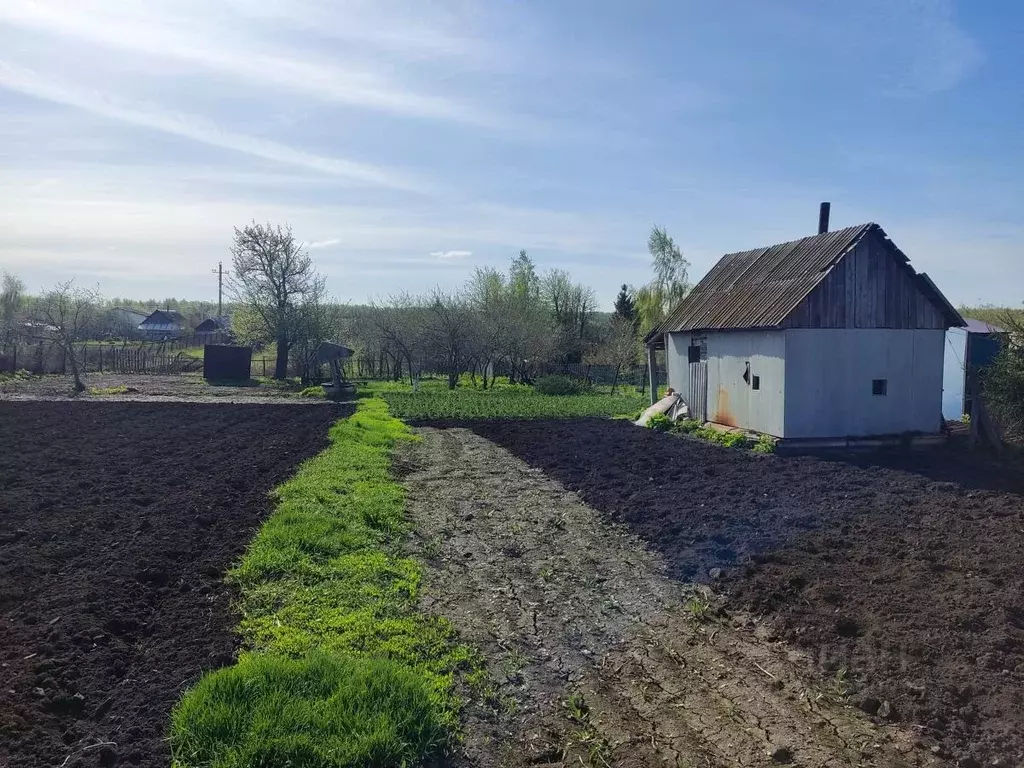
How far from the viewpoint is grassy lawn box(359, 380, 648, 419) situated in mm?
25625

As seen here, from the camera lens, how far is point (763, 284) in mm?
19375

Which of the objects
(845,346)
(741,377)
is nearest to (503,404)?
(741,377)

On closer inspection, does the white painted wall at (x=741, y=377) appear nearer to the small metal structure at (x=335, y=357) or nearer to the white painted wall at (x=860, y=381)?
the white painted wall at (x=860, y=381)

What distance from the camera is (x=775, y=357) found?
16.9 meters

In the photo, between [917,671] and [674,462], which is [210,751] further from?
[674,462]

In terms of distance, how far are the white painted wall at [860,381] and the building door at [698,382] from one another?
152 inches

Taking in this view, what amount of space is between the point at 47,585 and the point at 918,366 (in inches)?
671

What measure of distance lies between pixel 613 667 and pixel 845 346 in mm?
13088

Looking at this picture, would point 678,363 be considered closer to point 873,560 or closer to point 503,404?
point 503,404

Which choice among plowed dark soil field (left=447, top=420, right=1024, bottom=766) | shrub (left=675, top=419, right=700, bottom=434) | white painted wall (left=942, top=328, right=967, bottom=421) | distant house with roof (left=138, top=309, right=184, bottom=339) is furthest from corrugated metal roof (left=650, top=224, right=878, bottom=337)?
distant house with roof (left=138, top=309, right=184, bottom=339)

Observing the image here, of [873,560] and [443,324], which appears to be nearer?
[873,560]

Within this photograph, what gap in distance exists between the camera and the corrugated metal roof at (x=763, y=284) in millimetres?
17094

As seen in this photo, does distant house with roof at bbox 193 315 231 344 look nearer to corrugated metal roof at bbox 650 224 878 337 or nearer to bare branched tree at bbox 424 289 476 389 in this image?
bare branched tree at bbox 424 289 476 389

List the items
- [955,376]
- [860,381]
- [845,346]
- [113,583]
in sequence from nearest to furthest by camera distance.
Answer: [113,583]
[845,346]
[860,381]
[955,376]
